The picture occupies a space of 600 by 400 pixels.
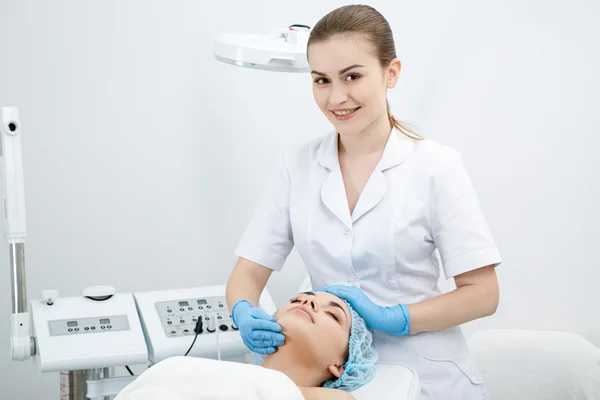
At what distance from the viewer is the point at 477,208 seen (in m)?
1.79

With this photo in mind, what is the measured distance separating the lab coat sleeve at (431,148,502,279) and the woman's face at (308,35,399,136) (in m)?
0.21

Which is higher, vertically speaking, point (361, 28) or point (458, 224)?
point (361, 28)

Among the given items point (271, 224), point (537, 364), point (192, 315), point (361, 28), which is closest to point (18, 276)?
point (192, 315)

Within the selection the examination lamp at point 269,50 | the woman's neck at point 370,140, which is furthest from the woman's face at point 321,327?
the examination lamp at point 269,50

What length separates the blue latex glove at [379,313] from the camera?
172cm

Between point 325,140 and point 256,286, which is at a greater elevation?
point 325,140

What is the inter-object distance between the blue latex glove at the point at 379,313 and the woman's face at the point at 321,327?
2 centimetres

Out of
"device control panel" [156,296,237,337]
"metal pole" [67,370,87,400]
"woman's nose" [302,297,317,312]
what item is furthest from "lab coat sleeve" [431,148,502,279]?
"metal pole" [67,370,87,400]

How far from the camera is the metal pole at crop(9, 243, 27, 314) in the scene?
76.7 inches

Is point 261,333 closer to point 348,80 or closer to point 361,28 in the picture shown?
point 348,80

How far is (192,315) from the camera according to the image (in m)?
2.13

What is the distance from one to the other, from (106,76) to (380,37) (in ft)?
3.53

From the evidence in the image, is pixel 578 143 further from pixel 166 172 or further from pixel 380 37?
pixel 166 172

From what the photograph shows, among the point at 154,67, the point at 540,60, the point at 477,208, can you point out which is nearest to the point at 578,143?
the point at 540,60
